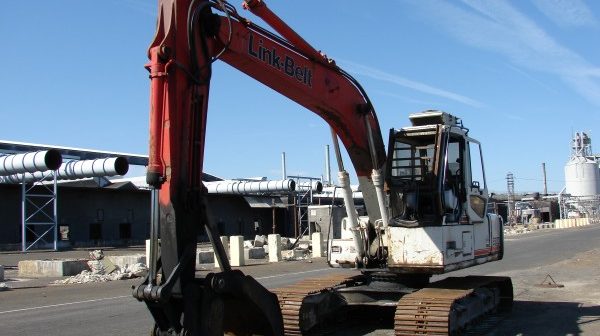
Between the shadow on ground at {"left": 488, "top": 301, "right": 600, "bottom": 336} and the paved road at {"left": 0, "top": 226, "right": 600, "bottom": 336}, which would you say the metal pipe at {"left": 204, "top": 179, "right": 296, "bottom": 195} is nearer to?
the paved road at {"left": 0, "top": 226, "right": 600, "bottom": 336}

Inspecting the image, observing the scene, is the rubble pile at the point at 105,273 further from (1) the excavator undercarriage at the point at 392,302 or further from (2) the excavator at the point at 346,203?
(2) the excavator at the point at 346,203

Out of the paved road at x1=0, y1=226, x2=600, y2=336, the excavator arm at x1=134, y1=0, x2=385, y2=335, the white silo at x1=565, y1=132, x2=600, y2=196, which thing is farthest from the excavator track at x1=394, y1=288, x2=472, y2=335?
the white silo at x1=565, y1=132, x2=600, y2=196

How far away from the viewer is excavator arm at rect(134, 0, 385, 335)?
5535 mm

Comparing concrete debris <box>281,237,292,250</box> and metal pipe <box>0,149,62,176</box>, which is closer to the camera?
metal pipe <box>0,149,62,176</box>

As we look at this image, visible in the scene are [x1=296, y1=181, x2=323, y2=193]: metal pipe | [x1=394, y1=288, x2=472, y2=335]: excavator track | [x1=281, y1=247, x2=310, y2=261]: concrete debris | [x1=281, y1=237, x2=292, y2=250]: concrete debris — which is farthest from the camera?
[x1=296, y1=181, x2=323, y2=193]: metal pipe

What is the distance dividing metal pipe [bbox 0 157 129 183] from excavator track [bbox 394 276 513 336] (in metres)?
25.9

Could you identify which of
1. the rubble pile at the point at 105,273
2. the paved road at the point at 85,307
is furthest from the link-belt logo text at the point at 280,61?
the rubble pile at the point at 105,273

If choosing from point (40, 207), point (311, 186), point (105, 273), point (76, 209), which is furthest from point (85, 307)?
point (311, 186)

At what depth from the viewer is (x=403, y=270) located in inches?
347

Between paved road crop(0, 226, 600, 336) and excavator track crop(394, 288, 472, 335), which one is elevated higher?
excavator track crop(394, 288, 472, 335)

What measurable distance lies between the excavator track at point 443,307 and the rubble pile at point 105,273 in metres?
15.0

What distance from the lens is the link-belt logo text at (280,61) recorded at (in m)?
7.31

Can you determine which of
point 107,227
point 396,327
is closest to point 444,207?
point 396,327

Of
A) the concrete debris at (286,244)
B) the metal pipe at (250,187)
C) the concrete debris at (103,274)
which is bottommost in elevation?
the concrete debris at (103,274)
